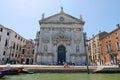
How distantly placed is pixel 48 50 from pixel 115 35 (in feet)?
56.1

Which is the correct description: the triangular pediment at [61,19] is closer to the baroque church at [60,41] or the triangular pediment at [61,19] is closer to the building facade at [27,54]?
the baroque church at [60,41]

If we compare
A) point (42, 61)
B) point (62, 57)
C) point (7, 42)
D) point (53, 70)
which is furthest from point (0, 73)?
point (7, 42)

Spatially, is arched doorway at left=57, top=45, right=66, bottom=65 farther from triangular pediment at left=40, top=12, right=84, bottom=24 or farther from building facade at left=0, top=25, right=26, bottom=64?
building facade at left=0, top=25, right=26, bottom=64

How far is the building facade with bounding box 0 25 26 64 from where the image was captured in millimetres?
37400

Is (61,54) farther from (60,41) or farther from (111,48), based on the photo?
(111,48)

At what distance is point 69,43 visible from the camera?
34.5 m

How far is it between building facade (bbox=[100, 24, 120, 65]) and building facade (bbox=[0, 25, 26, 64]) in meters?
25.8

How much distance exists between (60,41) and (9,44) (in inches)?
649

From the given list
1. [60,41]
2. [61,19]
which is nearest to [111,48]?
[60,41]

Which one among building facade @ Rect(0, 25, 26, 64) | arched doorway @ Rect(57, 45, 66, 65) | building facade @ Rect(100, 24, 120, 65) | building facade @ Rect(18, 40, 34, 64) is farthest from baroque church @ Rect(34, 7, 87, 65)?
building facade @ Rect(18, 40, 34, 64)

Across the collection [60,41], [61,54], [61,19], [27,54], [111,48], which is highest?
[61,19]

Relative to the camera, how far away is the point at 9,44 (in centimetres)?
4053

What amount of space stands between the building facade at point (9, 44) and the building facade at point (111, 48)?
1016 inches

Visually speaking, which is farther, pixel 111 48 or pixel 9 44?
pixel 9 44
